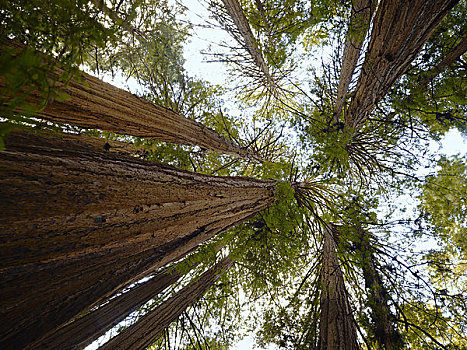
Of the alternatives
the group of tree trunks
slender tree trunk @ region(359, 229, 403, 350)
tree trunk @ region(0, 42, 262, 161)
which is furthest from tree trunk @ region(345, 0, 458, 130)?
tree trunk @ region(0, 42, 262, 161)

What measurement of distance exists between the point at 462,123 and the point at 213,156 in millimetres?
6487

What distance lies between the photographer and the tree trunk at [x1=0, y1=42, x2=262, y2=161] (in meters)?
2.36

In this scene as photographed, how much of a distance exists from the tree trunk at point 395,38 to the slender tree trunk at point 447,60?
1.88ft

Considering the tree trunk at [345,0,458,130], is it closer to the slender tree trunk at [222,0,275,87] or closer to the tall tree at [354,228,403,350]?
the slender tree trunk at [222,0,275,87]

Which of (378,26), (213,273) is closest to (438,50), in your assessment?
(378,26)

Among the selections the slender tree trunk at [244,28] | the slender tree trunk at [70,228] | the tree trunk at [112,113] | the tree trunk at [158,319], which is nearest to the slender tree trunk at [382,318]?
the tree trunk at [158,319]

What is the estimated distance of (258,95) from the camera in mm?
9555

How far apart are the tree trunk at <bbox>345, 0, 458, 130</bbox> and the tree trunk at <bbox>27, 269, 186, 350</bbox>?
219 inches

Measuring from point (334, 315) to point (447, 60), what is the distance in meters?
5.34

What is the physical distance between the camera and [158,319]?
14.5ft

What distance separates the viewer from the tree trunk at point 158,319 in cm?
385

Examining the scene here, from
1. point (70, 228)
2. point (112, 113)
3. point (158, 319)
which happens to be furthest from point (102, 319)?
point (112, 113)

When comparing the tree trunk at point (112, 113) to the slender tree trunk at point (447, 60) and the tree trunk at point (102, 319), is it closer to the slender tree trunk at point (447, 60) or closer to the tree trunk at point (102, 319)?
the tree trunk at point (102, 319)

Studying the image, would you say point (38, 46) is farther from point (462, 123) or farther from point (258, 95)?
point (258, 95)
